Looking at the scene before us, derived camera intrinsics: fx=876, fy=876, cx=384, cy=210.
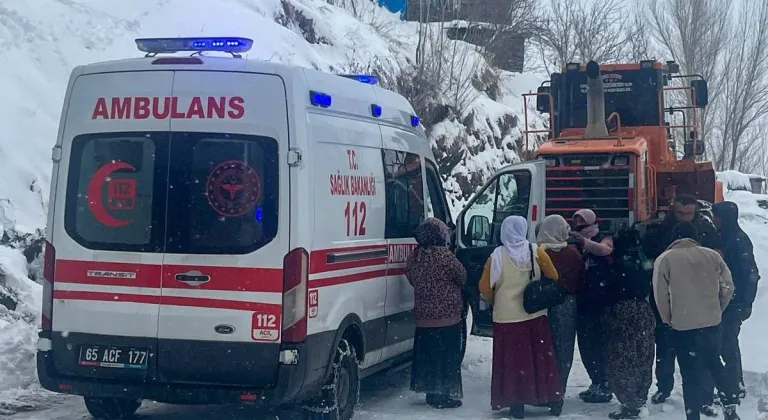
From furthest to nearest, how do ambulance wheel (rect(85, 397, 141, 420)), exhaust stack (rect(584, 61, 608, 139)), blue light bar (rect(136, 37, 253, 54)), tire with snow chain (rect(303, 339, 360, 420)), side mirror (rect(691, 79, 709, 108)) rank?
side mirror (rect(691, 79, 709, 108))
exhaust stack (rect(584, 61, 608, 139))
ambulance wheel (rect(85, 397, 141, 420))
tire with snow chain (rect(303, 339, 360, 420))
blue light bar (rect(136, 37, 253, 54))

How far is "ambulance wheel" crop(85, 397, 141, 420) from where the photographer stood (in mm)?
7016

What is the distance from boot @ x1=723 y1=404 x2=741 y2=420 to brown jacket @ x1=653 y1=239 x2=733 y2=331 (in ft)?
2.53

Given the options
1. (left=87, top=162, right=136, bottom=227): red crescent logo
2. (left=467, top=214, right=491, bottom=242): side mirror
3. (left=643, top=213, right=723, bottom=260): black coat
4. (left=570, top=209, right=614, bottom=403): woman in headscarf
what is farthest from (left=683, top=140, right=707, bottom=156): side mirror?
(left=87, top=162, right=136, bottom=227): red crescent logo

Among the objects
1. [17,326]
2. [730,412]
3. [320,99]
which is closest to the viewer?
[320,99]

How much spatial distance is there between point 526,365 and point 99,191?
368 centimetres

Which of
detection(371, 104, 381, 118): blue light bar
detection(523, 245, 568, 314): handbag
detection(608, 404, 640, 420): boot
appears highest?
detection(371, 104, 381, 118): blue light bar

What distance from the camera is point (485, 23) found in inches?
1085

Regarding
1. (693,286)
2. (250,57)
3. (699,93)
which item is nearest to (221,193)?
(693,286)

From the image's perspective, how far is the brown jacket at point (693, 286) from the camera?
6.62m

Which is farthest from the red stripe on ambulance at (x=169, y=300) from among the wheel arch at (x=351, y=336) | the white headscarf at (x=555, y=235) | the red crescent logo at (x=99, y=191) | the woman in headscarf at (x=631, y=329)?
the woman in headscarf at (x=631, y=329)

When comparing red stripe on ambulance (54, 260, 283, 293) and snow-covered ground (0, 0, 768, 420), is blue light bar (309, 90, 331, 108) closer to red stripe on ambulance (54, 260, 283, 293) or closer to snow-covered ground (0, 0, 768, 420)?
red stripe on ambulance (54, 260, 283, 293)

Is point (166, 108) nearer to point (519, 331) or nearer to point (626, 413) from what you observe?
point (519, 331)

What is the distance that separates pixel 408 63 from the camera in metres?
23.2

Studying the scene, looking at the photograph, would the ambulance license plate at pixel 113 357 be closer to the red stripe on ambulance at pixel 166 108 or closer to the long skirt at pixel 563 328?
the red stripe on ambulance at pixel 166 108
